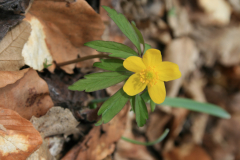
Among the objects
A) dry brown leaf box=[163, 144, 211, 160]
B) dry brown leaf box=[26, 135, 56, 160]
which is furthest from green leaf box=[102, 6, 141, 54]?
dry brown leaf box=[163, 144, 211, 160]

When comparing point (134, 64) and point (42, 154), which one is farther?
point (42, 154)

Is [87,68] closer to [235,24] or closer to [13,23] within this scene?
[13,23]

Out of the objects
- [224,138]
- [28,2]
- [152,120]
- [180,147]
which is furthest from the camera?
[224,138]

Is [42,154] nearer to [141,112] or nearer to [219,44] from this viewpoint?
[141,112]

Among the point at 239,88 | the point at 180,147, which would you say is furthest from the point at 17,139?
the point at 239,88

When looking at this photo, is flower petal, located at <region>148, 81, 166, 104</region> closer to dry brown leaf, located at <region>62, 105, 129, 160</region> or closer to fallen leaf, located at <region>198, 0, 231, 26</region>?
dry brown leaf, located at <region>62, 105, 129, 160</region>

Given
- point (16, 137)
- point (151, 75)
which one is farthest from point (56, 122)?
point (151, 75)

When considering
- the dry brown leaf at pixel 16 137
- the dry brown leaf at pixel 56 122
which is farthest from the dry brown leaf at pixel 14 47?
the dry brown leaf at pixel 56 122
